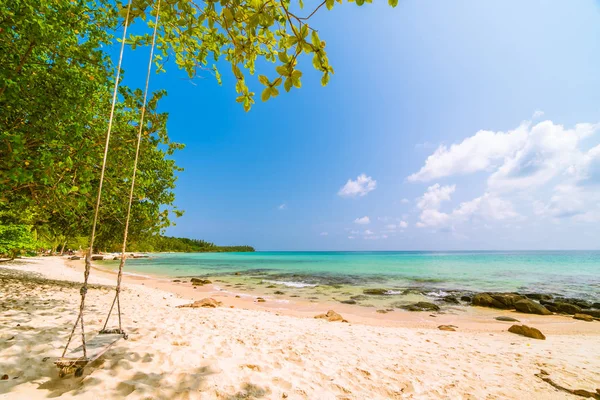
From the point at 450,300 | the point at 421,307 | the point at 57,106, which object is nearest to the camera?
the point at 57,106

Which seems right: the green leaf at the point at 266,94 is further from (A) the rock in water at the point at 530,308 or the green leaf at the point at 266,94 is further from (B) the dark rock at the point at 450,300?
(B) the dark rock at the point at 450,300

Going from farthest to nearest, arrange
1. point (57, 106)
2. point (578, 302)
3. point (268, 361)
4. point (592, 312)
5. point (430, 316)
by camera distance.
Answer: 1. point (578, 302)
2. point (592, 312)
3. point (430, 316)
4. point (57, 106)
5. point (268, 361)

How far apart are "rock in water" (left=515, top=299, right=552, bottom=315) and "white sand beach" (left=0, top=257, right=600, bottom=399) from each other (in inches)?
246

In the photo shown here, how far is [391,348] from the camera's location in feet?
20.9

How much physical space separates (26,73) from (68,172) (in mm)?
2296

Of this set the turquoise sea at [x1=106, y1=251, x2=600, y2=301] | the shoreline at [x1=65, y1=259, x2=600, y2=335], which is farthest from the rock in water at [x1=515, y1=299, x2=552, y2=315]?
the turquoise sea at [x1=106, y1=251, x2=600, y2=301]

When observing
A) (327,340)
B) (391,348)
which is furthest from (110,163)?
(391,348)

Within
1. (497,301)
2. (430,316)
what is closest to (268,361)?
(430,316)

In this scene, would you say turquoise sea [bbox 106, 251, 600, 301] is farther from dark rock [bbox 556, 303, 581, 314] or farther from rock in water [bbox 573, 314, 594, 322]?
rock in water [bbox 573, 314, 594, 322]

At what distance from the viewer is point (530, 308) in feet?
44.9

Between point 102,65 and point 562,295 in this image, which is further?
point 562,295

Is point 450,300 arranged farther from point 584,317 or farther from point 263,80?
point 263,80

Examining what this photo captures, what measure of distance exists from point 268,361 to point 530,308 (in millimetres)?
15940

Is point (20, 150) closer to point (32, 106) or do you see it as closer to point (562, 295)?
point (32, 106)
